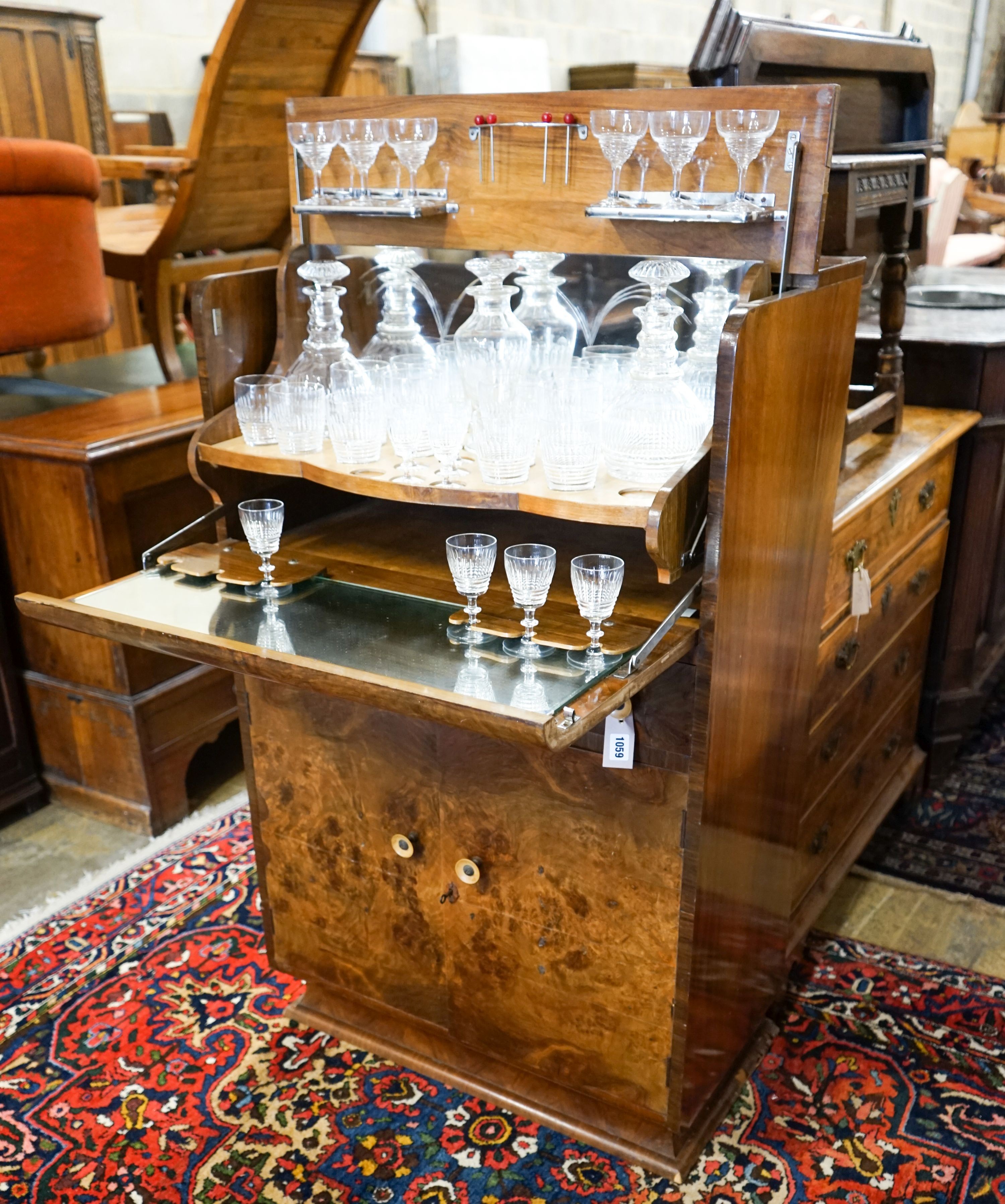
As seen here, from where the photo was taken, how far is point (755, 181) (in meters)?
1.38

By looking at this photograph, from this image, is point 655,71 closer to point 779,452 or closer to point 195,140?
point 195,140

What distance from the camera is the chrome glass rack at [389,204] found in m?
1.57

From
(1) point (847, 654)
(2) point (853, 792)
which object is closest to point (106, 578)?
(1) point (847, 654)

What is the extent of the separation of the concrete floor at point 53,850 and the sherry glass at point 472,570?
4.66ft

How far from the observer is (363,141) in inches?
63.1

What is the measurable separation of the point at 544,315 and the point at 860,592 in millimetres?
721

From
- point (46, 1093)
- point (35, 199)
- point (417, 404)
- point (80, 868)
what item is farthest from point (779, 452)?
point (35, 199)

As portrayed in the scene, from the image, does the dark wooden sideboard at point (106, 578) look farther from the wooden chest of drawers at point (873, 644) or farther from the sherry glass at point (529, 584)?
the wooden chest of drawers at point (873, 644)

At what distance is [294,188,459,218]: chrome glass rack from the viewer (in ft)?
5.14

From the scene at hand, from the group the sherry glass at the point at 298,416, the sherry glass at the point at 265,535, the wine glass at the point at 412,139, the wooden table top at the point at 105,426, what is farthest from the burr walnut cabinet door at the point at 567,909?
the wooden table top at the point at 105,426

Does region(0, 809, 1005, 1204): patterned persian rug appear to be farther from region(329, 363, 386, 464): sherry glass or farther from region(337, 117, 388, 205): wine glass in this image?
region(337, 117, 388, 205): wine glass

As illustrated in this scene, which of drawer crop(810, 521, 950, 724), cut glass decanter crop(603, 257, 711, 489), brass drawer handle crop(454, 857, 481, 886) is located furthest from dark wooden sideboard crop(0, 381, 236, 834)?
drawer crop(810, 521, 950, 724)

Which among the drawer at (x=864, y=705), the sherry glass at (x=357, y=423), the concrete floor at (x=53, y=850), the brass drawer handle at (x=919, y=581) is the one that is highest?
the sherry glass at (x=357, y=423)

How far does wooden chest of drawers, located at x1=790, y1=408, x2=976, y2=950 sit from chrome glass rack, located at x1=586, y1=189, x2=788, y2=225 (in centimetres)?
57
